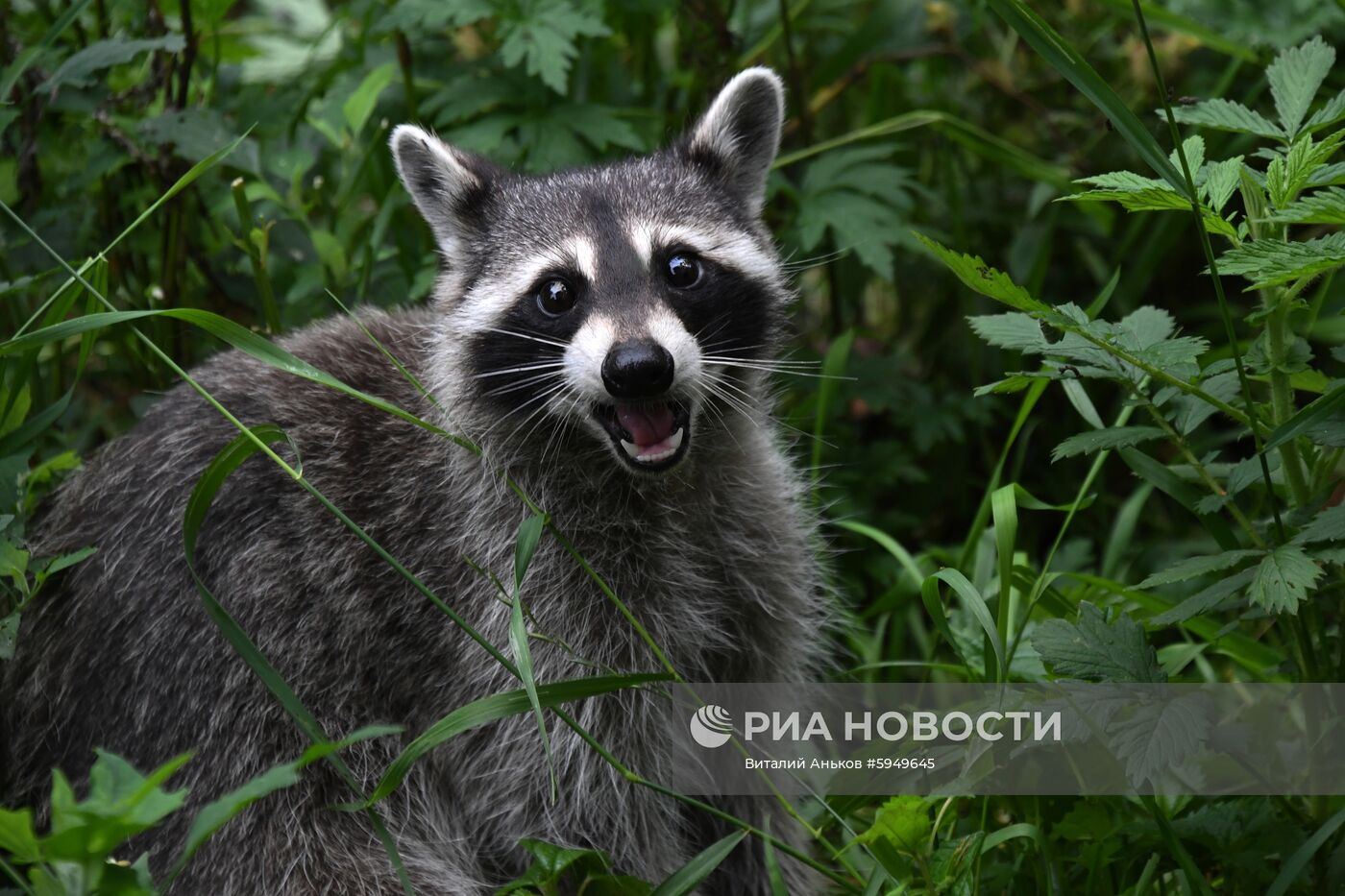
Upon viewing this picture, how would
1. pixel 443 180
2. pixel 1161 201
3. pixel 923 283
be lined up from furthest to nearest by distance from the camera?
1. pixel 923 283
2. pixel 443 180
3. pixel 1161 201

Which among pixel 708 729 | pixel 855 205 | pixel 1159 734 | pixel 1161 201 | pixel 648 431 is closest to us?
pixel 1159 734

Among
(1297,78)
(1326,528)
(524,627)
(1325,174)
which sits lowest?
(524,627)

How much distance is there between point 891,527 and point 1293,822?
8.69ft

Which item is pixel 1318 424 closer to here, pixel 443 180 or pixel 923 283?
pixel 443 180

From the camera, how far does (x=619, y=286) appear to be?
13.7 feet

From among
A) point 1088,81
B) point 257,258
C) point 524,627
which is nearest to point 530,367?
point 524,627

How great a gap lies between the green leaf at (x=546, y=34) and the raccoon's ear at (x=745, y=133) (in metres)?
0.79

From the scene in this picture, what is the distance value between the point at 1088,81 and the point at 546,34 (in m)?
2.56

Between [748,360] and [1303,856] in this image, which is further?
[748,360]

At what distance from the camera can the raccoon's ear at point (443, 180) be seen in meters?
4.58

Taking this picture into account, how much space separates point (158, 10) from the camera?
549 cm

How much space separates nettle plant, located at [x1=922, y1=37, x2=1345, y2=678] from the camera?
3.31 m

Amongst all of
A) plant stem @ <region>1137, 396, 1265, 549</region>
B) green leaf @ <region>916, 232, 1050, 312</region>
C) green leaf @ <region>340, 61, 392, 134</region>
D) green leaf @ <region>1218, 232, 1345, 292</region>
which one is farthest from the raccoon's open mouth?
green leaf @ <region>340, 61, 392, 134</region>

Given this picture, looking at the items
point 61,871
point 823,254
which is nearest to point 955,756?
point 61,871
